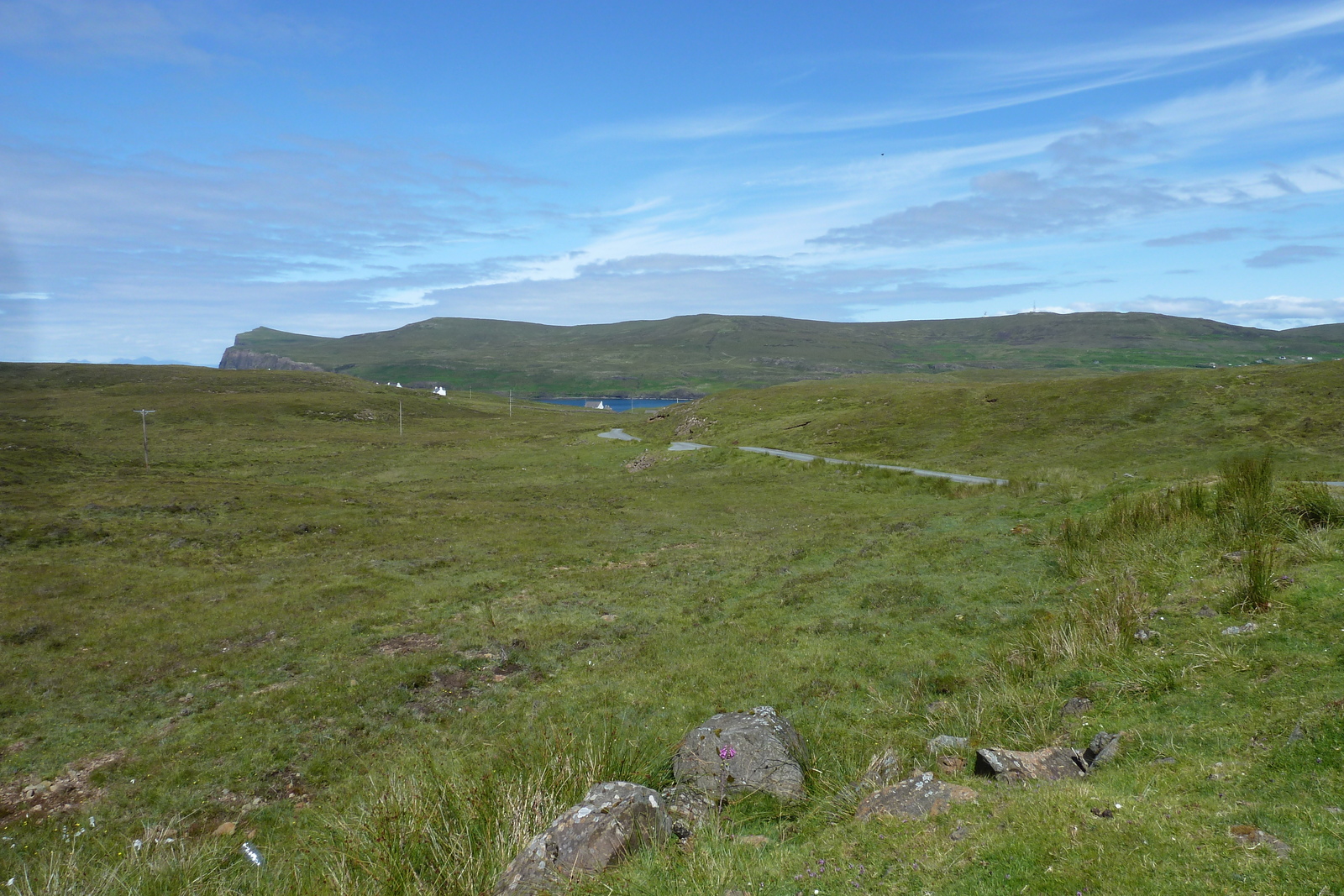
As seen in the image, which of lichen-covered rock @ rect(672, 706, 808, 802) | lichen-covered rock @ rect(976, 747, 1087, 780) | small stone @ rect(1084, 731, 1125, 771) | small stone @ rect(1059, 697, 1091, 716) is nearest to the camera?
lichen-covered rock @ rect(976, 747, 1087, 780)

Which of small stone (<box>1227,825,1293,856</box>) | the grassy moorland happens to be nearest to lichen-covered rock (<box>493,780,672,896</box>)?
the grassy moorland

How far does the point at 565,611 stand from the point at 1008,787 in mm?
16724

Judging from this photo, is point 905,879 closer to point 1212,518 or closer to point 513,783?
point 513,783

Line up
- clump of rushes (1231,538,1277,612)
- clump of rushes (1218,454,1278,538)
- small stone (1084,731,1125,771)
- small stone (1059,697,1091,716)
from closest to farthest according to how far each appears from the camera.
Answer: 1. small stone (1084,731,1125,771)
2. small stone (1059,697,1091,716)
3. clump of rushes (1231,538,1277,612)
4. clump of rushes (1218,454,1278,538)

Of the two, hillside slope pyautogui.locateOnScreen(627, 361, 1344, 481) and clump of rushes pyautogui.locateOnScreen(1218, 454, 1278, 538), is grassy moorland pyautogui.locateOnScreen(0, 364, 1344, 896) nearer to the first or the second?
clump of rushes pyautogui.locateOnScreen(1218, 454, 1278, 538)

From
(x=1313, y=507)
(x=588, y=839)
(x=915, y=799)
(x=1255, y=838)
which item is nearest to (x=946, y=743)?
(x=915, y=799)

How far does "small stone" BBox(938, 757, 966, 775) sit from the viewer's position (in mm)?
8969

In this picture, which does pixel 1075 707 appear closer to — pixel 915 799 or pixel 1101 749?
pixel 1101 749

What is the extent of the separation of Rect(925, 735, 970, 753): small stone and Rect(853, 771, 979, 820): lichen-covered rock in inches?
62.5

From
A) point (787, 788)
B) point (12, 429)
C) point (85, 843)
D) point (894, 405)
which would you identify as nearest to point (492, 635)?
point (85, 843)

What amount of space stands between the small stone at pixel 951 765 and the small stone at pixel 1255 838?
3.07 metres

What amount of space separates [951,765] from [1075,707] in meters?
2.63

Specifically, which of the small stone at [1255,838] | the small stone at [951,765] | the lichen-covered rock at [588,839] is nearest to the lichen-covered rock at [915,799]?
the small stone at [951,765]

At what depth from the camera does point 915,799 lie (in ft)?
26.0
